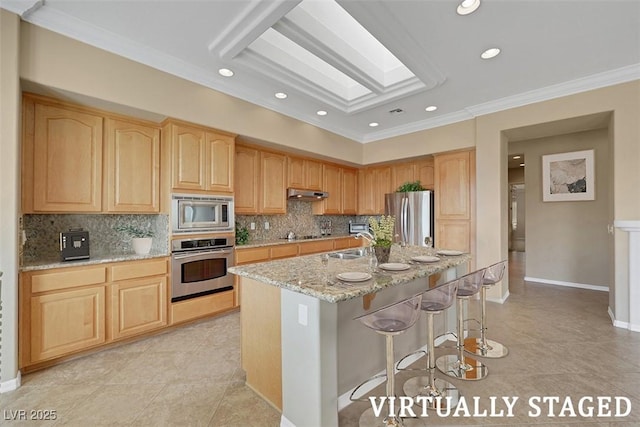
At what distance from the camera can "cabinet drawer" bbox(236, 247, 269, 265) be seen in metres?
3.77

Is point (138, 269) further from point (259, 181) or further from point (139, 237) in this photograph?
point (259, 181)

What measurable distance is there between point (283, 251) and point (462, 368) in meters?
2.74

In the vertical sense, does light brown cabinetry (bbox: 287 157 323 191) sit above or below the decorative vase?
above

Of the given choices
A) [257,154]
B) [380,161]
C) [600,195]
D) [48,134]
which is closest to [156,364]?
[48,134]

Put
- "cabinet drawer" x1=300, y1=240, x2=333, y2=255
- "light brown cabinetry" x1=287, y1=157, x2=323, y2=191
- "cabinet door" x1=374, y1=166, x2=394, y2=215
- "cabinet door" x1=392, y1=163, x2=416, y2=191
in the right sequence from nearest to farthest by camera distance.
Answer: "cabinet drawer" x1=300, y1=240, x2=333, y2=255 → "light brown cabinetry" x1=287, y1=157, x2=323, y2=191 → "cabinet door" x1=392, y1=163, x2=416, y2=191 → "cabinet door" x1=374, y1=166, x2=394, y2=215

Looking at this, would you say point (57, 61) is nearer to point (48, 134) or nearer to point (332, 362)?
point (48, 134)

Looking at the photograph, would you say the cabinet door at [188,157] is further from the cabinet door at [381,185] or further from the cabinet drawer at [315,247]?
the cabinet door at [381,185]

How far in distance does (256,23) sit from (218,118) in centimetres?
142

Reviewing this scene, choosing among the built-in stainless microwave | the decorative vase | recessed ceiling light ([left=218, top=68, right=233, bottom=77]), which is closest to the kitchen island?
the decorative vase

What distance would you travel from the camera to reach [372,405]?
1.92m

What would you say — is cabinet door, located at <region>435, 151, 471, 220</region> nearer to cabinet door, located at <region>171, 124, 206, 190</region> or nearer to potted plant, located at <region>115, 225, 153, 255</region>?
cabinet door, located at <region>171, 124, 206, 190</region>

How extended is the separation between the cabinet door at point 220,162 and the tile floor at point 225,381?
172 centimetres

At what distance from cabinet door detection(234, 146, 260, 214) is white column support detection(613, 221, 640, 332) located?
4546mm

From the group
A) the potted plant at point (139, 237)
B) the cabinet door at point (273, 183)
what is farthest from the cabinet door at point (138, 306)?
the cabinet door at point (273, 183)
